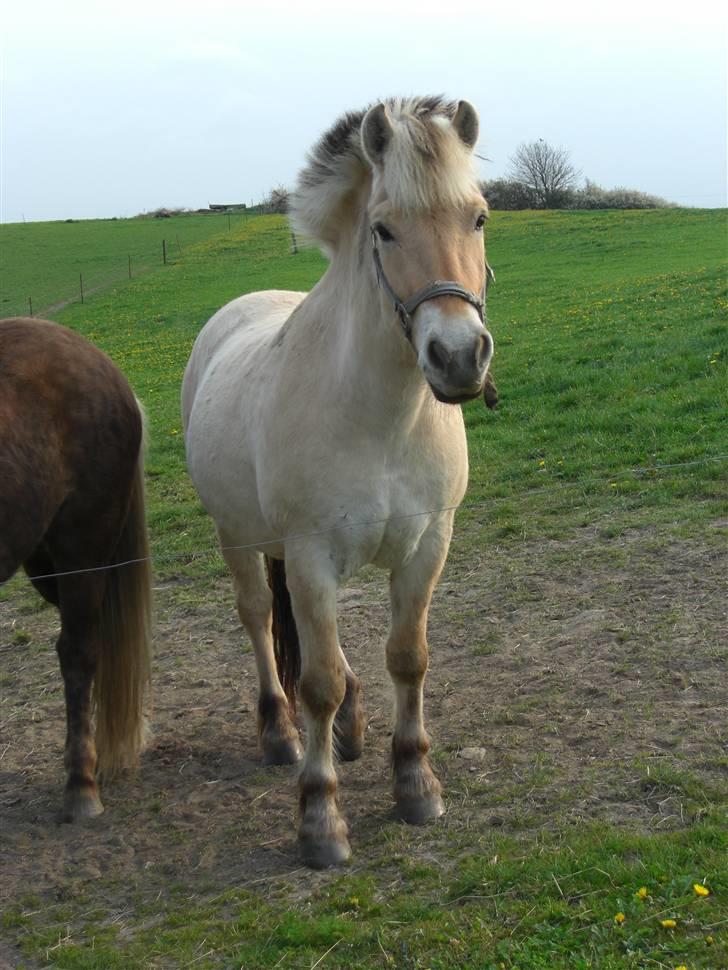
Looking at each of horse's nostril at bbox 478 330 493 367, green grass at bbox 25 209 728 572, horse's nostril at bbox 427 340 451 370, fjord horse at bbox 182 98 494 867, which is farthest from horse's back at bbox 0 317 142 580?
green grass at bbox 25 209 728 572

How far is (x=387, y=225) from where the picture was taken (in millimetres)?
3020

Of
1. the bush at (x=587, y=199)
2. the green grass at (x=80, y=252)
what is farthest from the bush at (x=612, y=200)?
the green grass at (x=80, y=252)

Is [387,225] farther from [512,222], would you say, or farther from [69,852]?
[512,222]

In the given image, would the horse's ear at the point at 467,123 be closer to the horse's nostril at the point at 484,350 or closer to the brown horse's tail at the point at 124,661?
the horse's nostril at the point at 484,350

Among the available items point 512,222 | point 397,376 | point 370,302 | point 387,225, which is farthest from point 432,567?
point 512,222

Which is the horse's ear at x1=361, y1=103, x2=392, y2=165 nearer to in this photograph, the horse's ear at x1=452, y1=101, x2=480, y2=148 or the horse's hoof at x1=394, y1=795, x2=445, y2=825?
the horse's ear at x1=452, y1=101, x2=480, y2=148

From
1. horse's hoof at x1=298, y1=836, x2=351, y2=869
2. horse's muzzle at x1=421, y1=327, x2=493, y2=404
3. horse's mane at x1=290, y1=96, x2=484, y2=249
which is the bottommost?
horse's hoof at x1=298, y1=836, x2=351, y2=869

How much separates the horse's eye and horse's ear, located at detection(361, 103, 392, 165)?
20 centimetres

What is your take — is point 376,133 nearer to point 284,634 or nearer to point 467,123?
point 467,123

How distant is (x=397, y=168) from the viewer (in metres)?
2.98

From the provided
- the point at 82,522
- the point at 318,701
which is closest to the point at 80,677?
the point at 82,522

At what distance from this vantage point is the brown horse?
386 cm

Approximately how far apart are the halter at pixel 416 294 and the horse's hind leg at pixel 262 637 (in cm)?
186

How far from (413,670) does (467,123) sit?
1969 mm
